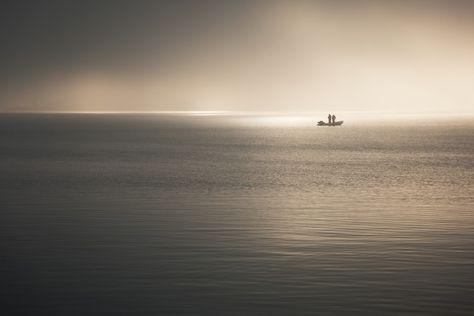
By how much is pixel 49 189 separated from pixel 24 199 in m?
7.98

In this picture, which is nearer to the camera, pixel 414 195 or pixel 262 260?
pixel 262 260

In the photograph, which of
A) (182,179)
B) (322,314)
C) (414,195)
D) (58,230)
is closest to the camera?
(322,314)

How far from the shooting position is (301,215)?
5084 cm

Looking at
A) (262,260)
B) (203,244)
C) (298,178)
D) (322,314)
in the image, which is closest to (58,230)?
(203,244)

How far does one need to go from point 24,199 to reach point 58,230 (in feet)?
58.1

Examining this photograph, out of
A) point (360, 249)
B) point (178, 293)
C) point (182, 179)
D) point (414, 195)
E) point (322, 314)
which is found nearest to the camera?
point (322, 314)

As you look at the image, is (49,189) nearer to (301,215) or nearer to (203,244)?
(301,215)

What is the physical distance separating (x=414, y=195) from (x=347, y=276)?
34780 mm

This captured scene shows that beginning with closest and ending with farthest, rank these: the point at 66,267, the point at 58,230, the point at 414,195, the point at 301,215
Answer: the point at 66,267 < the point at 58,230 < the point at 301,215 < the point at 414,195

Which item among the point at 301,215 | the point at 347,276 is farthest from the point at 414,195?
the point at 347,276

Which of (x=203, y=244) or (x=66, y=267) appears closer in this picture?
(x=66, y=267)

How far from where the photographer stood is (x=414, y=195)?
64812mm

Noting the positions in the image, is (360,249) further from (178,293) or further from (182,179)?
(182,179)

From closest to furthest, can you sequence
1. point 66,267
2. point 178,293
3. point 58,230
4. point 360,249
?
point 178,293 < point 66,267 < point 360,249 < point 58,230
